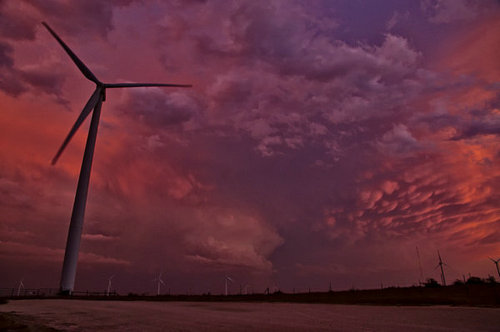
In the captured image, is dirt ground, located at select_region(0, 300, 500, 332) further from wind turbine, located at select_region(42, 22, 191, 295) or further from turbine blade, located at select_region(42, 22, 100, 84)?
turbine blade, located at select_region(42, 22, 100, 84)

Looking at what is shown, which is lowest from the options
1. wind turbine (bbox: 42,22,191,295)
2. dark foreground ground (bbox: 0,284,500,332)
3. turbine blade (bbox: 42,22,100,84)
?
dark foreground ground (bbox: 0,284,500,332)

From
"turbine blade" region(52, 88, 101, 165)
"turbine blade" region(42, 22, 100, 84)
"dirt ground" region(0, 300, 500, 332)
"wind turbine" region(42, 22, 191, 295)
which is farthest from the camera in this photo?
"turbine blade" region(42, 22, 100, 84)

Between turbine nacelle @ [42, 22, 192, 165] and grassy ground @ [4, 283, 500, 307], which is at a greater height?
turbine nacelle @ [42, 22, 192, 165]

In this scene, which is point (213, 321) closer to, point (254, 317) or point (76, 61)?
point (254, 317)

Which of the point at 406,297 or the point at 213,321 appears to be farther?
the point at 406,297

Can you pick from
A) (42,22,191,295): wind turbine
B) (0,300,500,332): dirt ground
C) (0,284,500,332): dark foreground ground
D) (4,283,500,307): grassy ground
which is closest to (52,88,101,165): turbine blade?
(42,22,191,295): wind turbine

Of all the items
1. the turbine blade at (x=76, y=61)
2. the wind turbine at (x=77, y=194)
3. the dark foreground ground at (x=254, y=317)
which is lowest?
the dark foreground ground at (x=254, y=317)

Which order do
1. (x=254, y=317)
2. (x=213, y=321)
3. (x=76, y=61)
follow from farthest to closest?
(x=76, y=61) → (x=254, y=317) → (x=213, y=321)

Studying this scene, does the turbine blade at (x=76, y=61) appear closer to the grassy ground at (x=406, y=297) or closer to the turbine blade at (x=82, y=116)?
the turbine blade at (x=82, y=116)

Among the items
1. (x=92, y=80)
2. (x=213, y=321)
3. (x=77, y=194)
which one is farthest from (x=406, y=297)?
(x=92, y=80)

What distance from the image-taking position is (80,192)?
81.8 metres

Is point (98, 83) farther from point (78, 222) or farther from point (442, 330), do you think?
point (442, 330)

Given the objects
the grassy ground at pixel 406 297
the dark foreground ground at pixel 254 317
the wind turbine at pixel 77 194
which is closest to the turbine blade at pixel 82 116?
the wind turbine at pixel 77 194

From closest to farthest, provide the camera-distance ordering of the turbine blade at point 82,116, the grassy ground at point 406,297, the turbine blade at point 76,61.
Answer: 1. the grassy ground at point 406,297
2. the turbine blade at point 82,116
3. the turbine blade at point 76,61
